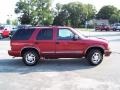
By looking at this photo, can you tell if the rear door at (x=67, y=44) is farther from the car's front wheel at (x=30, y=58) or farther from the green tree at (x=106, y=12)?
the green tree at (x=106, y=12)

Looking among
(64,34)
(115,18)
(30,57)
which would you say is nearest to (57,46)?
(64,34)

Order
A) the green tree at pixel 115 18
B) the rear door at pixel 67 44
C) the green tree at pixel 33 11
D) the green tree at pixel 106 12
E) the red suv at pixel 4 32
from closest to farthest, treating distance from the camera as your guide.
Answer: the rear door at pixel 67 44, the red suv at pixel 4 32, the green tree at pixel 33 11, the green tree at pixel 115 18, the green tree at pixel 106 12

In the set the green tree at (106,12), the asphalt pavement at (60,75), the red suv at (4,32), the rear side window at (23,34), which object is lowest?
the asphalt pavement at (60,75)

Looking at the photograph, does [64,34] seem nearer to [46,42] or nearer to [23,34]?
[46,42]

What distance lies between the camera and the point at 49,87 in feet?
31.6

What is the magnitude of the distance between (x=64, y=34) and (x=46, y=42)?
846mm

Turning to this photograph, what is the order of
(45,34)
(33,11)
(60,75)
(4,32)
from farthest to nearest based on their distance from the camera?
(33,11) → (4,32) → (45,34) → (60,75)

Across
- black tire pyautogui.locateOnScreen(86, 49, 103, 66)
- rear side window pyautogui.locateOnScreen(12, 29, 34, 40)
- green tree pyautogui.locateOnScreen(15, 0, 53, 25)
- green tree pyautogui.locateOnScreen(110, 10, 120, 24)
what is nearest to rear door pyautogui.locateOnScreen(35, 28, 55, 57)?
rear side window pyautogui.locateOnScreen(12, 29, 34, 40)

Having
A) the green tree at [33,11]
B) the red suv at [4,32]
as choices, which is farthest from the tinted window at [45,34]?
the green tree at [33,11]

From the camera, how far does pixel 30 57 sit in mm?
13727

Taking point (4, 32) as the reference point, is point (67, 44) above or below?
above

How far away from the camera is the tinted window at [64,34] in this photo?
1368 cm

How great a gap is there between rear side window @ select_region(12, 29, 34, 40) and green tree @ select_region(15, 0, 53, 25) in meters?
55.3

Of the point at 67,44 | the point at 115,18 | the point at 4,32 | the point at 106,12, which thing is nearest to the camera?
the point at 67,44
